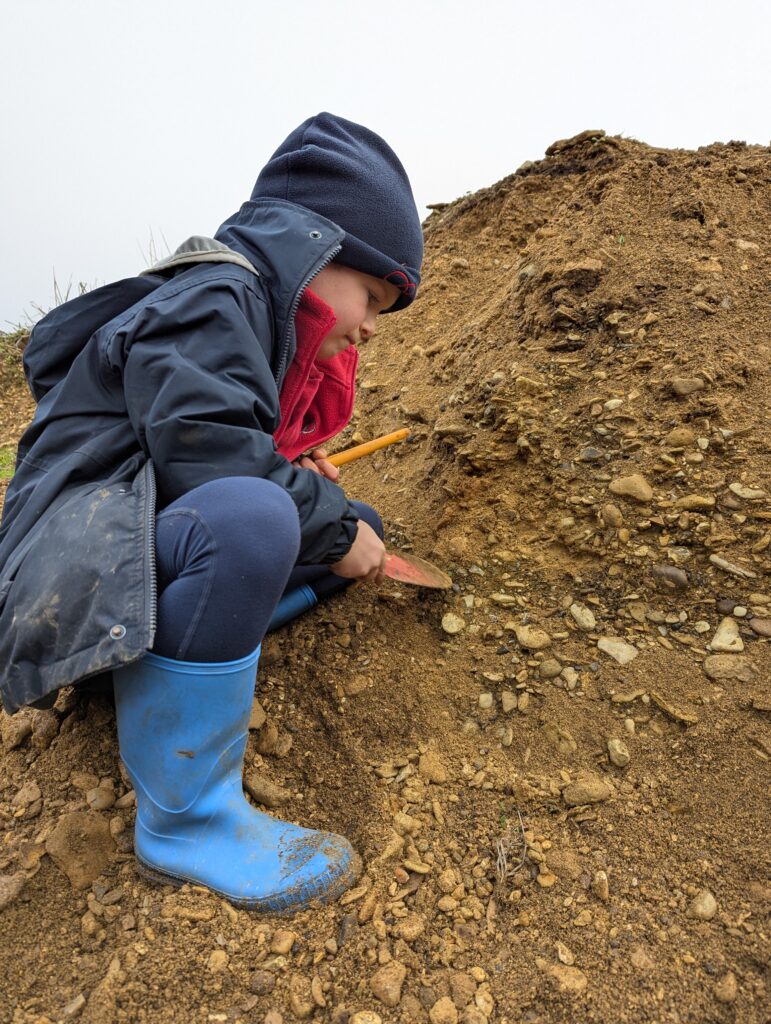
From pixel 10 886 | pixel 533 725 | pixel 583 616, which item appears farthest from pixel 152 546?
pixel 583 616

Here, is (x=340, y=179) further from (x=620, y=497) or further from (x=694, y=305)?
(x=694, y=305)

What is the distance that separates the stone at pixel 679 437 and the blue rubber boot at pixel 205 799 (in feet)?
3.96

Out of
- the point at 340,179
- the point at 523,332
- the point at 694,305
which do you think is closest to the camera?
the point at 340,179

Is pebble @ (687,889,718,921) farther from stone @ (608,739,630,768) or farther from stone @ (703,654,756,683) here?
stone @ (703,654,756,683)

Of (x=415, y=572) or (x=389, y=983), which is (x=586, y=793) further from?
(x=415, y=572)

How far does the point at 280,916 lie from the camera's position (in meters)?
1.28

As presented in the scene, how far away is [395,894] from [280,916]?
0.66 feet

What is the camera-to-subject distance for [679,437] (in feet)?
6.29

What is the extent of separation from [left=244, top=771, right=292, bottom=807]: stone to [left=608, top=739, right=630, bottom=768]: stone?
2.16 feet

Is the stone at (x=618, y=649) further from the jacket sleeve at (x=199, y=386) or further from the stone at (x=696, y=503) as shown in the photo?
the jacket sleeve at (x=199, y=386)

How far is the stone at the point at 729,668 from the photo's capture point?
161cm

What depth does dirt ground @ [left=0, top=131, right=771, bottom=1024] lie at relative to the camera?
1.20 meters

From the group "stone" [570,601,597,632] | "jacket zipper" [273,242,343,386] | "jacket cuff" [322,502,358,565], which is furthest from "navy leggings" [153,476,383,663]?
"stone" [570,601,597,632]

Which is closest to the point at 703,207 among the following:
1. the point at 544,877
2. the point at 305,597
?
the point at 305,597
